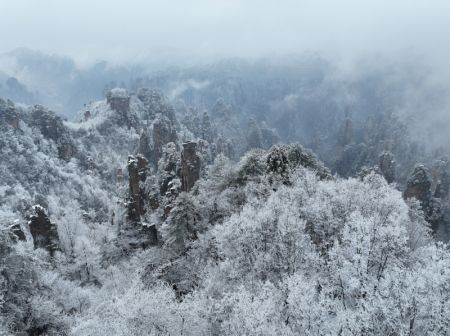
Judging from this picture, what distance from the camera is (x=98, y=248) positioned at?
61.7 m

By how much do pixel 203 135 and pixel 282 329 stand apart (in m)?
169

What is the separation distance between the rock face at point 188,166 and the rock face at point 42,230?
2177cm

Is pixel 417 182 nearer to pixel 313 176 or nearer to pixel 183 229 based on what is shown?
pixel 313 176

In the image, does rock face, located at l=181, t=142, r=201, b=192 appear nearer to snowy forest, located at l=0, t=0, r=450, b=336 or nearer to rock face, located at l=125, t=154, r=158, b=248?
snowy forest, located at l=0, t=0, r=450, b=336

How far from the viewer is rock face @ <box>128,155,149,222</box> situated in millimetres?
66812

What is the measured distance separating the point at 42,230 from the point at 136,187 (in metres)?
17.3

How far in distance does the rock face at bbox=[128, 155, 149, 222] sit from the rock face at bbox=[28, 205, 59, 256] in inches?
551

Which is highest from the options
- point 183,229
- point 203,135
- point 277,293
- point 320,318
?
point 320,318

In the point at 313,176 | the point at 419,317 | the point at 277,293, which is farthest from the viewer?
the point at 313,176

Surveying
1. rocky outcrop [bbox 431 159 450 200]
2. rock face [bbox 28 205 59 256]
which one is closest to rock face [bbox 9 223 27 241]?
rock face [bbox 28 205 59 256]

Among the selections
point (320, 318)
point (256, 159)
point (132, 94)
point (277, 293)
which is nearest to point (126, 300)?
point (277, 293)

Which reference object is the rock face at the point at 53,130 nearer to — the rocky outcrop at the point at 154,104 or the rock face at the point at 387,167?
the rocky outcrop at the point at 154,104

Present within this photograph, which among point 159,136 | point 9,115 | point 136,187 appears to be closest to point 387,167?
point 159,136

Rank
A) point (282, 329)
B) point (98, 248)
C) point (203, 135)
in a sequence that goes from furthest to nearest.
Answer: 1. point (203, 135)
2. point (98, 248)
3. point (282, 329)
